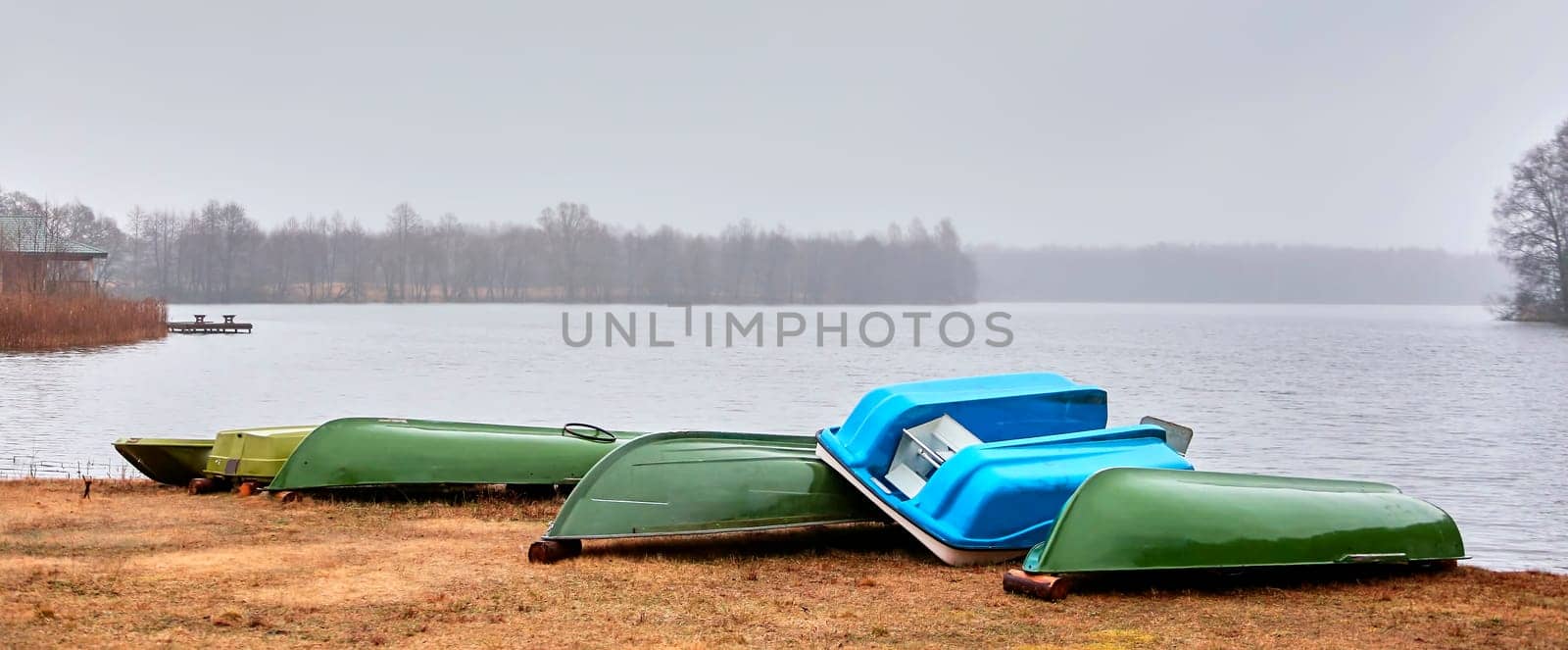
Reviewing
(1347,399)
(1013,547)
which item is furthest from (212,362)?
(1013,547)

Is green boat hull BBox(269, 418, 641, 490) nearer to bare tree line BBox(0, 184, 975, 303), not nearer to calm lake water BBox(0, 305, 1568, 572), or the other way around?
calm lake water BBox(0, 305, 1568, 572)

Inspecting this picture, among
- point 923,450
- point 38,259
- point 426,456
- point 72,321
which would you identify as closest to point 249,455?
point 426,456

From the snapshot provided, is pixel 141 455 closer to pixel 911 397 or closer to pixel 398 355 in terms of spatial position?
pixel 911 397

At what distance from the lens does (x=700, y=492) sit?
24.7 feet

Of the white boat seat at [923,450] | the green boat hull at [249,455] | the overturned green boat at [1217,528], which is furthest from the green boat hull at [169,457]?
the overturned green boat at [1217,528]

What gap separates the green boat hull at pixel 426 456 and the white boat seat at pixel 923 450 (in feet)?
8.79

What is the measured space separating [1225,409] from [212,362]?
90.0 feet

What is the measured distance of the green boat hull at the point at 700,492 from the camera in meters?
7.32

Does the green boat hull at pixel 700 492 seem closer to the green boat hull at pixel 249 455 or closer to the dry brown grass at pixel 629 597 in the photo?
the dry brown grass at pixel 629 597

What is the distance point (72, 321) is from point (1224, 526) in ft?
125

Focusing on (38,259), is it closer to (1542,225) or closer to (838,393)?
(838,393)

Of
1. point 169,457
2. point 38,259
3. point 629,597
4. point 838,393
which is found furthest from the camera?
point 38,259

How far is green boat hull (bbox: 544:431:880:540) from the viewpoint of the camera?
7324 millimetres

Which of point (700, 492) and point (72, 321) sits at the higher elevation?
point (72, 321)
